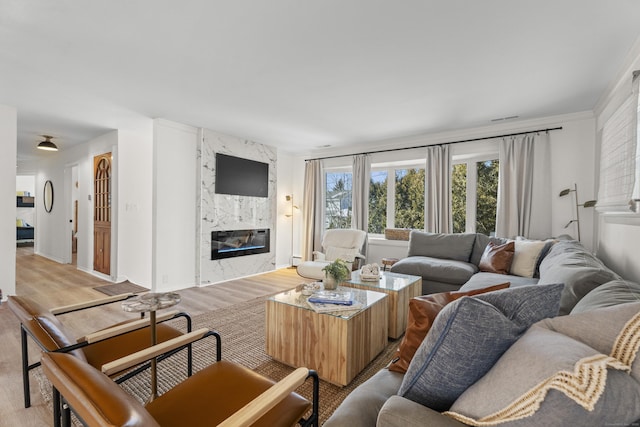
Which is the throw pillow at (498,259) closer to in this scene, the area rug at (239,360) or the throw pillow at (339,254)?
the area rug at (239,360)

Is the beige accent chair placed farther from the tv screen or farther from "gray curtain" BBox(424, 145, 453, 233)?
the tv screen

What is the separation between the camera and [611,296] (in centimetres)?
115

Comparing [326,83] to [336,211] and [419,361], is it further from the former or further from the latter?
[336,211]

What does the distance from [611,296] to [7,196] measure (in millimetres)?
5571

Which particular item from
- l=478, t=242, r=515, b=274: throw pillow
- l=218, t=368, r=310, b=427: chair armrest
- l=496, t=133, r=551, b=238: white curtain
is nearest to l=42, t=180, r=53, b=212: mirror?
l=218, t=368, r=310, b=427: chair armrest

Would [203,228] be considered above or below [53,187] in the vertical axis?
below

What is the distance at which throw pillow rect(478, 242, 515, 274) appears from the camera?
3.30 meters

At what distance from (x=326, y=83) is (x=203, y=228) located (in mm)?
2968

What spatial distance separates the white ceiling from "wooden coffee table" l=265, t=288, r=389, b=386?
1985 mm

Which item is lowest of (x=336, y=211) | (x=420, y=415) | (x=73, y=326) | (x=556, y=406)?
(x=73, y=326)

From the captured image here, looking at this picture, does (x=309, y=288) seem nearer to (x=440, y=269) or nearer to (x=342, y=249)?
(x=440, y=269)

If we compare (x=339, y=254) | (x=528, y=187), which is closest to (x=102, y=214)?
(x=339, y=254)

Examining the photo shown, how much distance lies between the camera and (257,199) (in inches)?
220

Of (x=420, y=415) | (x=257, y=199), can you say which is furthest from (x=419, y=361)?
(x=257, y=199)
